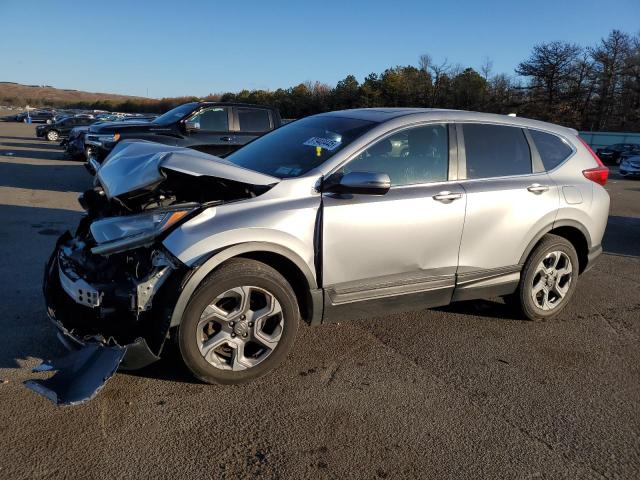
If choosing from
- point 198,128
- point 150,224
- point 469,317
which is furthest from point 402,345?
point 198,128

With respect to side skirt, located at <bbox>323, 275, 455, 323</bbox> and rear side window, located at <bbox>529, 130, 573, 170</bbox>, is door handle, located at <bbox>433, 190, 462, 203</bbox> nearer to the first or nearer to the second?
side skirt, located at <bbox>323, 275, 455, 323</bbox>

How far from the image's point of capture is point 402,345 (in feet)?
13.3

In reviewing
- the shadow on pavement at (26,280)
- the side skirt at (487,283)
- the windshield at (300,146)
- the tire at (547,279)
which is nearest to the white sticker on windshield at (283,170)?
the windshield at (300,146)

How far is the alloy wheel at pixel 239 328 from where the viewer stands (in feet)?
10.4

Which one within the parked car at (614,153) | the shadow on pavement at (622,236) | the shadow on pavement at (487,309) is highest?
the shadow on pavement at (487,309)

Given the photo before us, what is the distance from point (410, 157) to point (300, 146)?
2.85 feet

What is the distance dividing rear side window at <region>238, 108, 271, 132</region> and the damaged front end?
304 inches

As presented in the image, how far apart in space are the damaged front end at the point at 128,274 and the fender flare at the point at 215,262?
0.04 metres

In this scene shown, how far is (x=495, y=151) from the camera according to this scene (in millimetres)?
4336

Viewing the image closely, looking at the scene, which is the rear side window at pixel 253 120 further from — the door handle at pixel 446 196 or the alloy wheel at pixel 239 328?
the alloy wheel at pixel 239 328

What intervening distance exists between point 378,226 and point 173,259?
1420mm

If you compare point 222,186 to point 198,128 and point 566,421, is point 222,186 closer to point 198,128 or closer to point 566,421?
point 566,421

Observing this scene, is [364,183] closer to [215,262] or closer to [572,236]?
[215,262]

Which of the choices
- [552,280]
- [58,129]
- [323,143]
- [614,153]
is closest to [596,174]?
[552,280]
